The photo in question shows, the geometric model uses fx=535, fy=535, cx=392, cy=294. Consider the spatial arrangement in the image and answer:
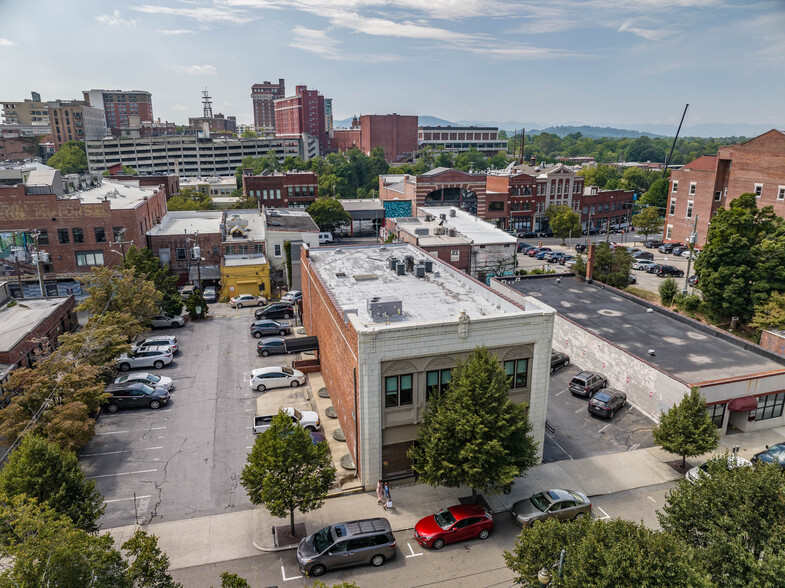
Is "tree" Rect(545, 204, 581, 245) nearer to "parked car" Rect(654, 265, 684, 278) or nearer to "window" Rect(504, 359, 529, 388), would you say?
"parked car" Rect(654, 265, 684, 278)

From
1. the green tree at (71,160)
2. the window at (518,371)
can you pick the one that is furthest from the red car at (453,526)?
the green tree at (71,160)

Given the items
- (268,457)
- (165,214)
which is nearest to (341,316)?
(268,457)

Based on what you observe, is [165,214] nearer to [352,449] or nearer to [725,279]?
[352,449]

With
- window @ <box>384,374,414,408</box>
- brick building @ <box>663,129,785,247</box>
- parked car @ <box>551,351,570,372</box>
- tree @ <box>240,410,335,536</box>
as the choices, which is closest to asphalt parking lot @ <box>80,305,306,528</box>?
tree @ <box>240,410,335,536</box>

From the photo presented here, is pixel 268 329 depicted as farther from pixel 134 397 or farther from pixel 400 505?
pixel 400 505

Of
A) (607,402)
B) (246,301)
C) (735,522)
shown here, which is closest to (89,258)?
(246,301)

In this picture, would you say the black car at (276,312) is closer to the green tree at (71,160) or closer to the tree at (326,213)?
the tree at (326,213)
